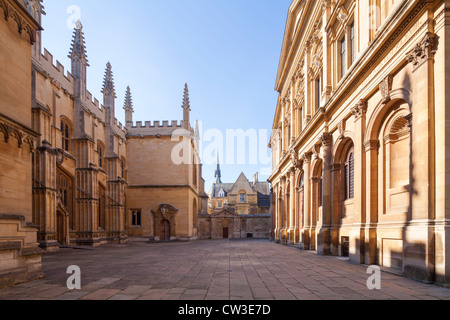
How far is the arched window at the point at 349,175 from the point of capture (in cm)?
1497

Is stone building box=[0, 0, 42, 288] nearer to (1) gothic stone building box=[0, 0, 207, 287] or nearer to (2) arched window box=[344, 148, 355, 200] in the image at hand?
(1) gothic stone building box=[0, 0, 207, 287]

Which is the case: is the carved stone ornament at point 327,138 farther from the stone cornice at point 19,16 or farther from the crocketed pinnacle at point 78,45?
the crocketed pinnacle at point 78,45

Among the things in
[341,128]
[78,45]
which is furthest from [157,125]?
[341,128]

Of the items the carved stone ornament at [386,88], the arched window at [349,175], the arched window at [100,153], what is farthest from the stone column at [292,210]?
the arched window at [100,153]

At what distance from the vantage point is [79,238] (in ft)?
85.1

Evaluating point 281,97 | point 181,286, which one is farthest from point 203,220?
point 181,286

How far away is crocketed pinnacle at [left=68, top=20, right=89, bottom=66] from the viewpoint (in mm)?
27734

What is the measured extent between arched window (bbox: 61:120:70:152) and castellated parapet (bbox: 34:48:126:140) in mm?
2448

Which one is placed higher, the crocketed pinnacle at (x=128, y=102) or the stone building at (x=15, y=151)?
the crocketed pinnacle at (x=128, y=102)

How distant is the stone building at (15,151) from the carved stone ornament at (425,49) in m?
11.0

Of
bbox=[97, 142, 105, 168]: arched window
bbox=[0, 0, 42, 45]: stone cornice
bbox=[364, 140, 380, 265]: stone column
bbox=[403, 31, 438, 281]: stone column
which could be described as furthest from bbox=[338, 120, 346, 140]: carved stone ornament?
bbox=[97, 142, 105, 168]: arched window
